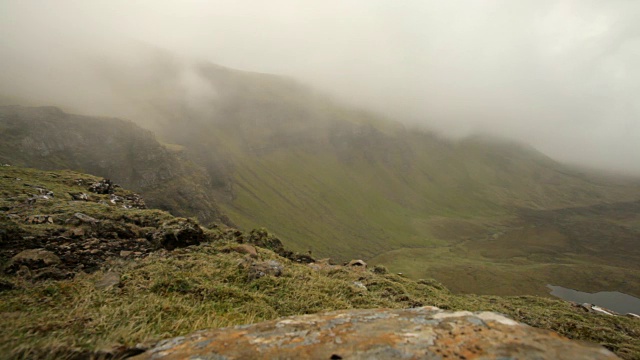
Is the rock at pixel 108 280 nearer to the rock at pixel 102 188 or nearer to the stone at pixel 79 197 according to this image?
the stone at pixel 79 197

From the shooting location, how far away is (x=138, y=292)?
313 inches

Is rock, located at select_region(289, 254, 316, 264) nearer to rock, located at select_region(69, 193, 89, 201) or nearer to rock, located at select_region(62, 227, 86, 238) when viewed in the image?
rock, located at select_region(62, 227, 86, 238)

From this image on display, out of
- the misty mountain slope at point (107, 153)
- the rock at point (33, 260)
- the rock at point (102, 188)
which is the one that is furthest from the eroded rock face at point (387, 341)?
the misty mountain slope at point (107, 153)

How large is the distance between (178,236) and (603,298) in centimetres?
18023

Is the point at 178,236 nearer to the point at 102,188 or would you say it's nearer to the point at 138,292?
the point at 138,292

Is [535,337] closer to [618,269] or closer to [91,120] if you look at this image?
[91,120]

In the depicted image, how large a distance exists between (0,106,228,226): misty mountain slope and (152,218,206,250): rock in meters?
125

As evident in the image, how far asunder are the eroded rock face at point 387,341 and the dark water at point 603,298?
510 ft

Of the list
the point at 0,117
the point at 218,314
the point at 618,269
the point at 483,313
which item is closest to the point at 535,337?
the point at 483,313

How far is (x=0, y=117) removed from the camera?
398 ft

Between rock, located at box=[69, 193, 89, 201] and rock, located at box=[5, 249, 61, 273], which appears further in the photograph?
rock, located at box=[69, 193, 89, 201]

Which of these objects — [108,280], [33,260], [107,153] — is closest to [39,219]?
[33,260]

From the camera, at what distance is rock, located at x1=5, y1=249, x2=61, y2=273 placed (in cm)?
1023

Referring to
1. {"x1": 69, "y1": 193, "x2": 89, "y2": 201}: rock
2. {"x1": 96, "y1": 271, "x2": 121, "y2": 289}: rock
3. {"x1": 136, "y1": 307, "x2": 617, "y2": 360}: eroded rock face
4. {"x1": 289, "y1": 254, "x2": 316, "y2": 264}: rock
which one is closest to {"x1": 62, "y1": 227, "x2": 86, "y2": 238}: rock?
{"x1": 96, "y1": 271, "x2": 121, "y2": 289}: rock
